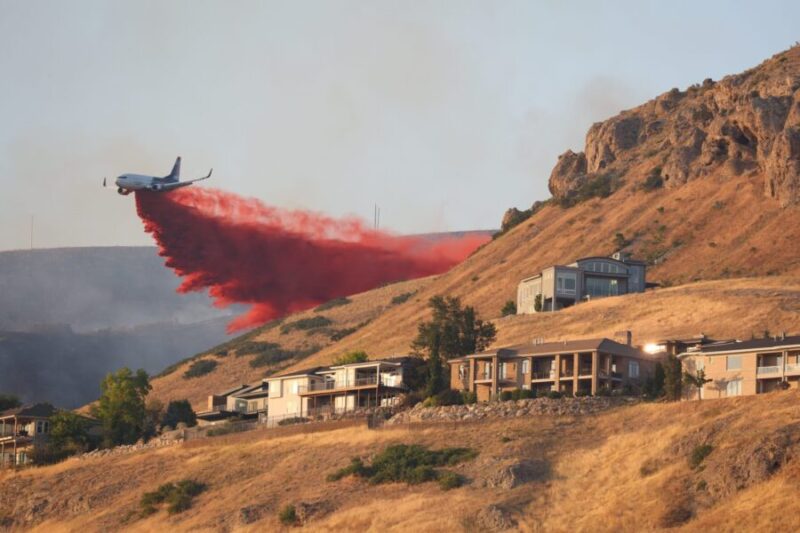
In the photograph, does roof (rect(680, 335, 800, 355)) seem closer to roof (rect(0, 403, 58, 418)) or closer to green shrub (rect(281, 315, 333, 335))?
roof (rect(0, 403, 58, 418))

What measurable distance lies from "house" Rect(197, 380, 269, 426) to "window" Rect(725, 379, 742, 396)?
40.6 m

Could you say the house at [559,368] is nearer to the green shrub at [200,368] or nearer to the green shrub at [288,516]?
the green shrub at [288,516]

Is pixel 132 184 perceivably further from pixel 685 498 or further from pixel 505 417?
pixel 685 498

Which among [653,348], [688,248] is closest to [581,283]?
[688,248]

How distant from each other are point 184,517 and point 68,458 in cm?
2612

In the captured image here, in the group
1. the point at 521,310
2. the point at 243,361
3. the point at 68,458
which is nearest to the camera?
the point at 68,458

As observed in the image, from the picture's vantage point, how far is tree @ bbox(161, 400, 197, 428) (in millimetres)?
127125

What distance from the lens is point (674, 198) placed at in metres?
192

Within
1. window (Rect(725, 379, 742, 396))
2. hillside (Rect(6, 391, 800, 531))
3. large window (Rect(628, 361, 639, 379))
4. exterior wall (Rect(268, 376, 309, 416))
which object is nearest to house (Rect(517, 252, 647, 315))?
exterior wall (Rect(268, 376, 309, 416))

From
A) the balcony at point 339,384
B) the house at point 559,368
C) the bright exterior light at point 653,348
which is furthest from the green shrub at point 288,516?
the bright exterior light at point 653,348

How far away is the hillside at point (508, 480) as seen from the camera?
77.6m

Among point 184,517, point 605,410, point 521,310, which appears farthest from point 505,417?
point 521,310

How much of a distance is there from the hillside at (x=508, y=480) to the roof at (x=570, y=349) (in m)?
9.16

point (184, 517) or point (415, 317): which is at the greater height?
point (415, 317)
